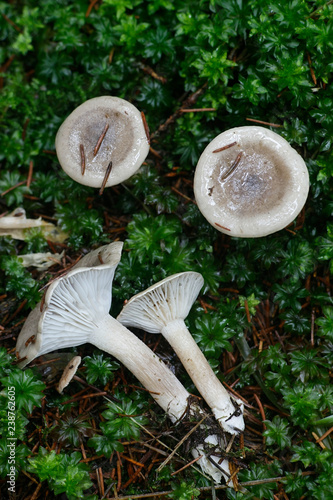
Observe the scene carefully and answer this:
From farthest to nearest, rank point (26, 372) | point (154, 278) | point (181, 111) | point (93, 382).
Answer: point (181, 111), point (154, 278), point (93, 382), point (26, 372)

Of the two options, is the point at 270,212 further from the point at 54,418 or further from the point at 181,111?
the point at 54,418

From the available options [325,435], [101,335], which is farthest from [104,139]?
[325,435]

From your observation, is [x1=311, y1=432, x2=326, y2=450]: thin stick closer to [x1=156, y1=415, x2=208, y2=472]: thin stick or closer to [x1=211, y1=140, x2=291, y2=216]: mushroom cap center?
[x1=156, y1=415, x2=208, y2=472]: thin stick

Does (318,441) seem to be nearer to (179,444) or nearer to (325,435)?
(325,435)

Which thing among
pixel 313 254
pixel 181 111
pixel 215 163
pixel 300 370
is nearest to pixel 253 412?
pixel 300 370

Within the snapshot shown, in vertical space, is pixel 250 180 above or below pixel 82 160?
below

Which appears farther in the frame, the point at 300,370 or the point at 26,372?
the point at 300,370

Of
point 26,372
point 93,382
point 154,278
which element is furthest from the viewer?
point 154,278
